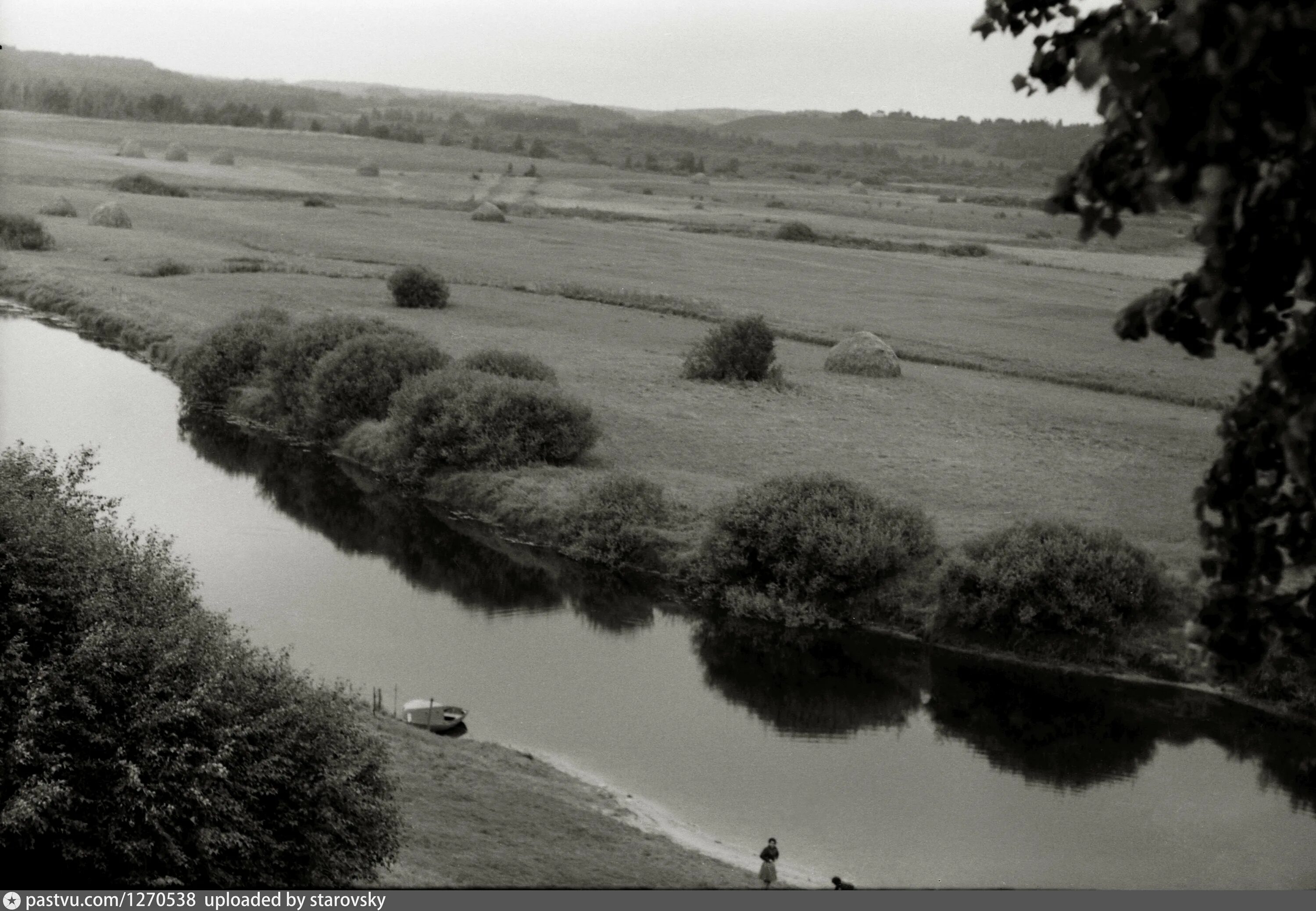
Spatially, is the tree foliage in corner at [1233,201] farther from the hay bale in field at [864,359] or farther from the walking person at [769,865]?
the hay bale in field at [864,359]

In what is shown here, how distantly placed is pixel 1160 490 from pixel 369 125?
12835cm

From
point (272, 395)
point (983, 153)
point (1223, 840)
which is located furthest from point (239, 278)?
point (983, 153)

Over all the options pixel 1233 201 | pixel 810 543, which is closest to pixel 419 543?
pixel 810 543

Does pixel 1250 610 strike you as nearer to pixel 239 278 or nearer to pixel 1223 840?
pixel 1223 840

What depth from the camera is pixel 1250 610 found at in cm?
525

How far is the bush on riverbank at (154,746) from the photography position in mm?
11898

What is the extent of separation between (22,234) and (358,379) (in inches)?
1299

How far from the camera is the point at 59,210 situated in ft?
247

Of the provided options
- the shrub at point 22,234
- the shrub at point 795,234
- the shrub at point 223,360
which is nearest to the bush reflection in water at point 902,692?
the shrub at point 223,360

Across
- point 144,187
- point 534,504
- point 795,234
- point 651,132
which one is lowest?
point 534,504

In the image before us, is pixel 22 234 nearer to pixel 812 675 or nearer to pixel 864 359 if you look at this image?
pixel 864 359

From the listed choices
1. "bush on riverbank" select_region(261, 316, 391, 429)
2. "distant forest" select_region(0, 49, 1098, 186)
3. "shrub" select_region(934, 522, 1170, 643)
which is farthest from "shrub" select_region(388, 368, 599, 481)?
"distant forest" select_region(0, 49, 1098, 186)

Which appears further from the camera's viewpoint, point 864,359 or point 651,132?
point 651,132

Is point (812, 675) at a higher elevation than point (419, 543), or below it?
higher
